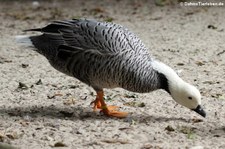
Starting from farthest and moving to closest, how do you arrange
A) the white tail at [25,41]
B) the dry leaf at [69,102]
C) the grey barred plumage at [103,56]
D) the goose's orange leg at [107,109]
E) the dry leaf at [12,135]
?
the dry leaf at [69,102] < the white tail at [25,41] < the goose's orange leg at [107,109] < the grey barred plumage at [103,56] < the dry leaf at [12,135]

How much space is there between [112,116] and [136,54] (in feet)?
2.35

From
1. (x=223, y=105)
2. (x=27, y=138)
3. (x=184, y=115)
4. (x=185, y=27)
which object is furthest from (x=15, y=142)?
(x=185, y=27)

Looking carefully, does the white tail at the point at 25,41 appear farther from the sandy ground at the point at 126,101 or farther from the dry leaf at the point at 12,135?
the dry leaf at the point at 12,135

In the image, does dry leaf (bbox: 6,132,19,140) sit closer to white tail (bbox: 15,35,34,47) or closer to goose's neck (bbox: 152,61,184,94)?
white tail (bbox: 15,35,34,47)

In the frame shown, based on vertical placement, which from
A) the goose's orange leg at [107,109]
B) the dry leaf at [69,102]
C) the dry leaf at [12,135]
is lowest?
the dry leaf at [12,135]

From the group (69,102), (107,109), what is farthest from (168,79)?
(69,102)

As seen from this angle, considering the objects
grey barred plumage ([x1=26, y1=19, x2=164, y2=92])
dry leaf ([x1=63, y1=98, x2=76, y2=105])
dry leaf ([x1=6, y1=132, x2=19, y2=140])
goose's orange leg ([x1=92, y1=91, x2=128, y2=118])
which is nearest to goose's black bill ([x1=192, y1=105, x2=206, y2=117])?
grey barred plumage ([x1=26, y1=19, x2=164, y2=92])

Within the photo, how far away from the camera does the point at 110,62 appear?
550cm

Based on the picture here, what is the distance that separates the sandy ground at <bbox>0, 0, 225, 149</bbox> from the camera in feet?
16.9

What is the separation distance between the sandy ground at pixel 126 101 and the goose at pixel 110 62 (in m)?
0.33

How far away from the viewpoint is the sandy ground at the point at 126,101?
16.9ft

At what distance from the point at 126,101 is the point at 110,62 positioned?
103 cm

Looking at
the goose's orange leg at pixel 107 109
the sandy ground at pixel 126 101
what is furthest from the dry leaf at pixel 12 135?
the goose's orange leg at pixel 107 109

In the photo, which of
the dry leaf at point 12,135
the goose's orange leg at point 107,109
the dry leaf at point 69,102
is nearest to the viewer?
the dry leaf at point 12,135
